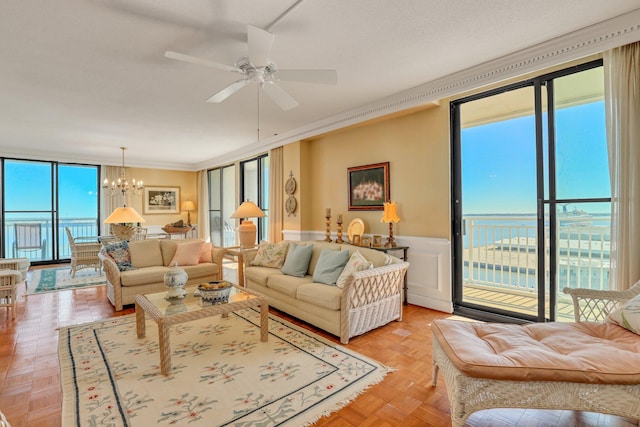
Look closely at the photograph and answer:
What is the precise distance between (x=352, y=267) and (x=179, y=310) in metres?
1.61

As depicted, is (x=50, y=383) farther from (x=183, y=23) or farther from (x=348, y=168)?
(x=348, y=168)

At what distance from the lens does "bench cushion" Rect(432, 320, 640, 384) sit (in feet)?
4.96

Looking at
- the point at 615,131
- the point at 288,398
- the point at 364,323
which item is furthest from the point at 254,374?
the point at 615,131

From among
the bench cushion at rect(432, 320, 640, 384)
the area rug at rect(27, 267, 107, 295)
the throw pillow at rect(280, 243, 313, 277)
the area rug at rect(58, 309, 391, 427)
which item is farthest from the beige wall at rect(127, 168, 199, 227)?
the bench cushion at rect(432, 320, 640, 384)

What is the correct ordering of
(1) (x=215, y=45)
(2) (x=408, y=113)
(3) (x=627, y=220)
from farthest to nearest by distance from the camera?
(2) (x=408, y=113)
(1) (x=215, y=45)
(3) (x=627, y=220)

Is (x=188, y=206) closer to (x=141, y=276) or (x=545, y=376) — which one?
(x=141, y=276)

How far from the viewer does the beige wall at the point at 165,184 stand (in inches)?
344

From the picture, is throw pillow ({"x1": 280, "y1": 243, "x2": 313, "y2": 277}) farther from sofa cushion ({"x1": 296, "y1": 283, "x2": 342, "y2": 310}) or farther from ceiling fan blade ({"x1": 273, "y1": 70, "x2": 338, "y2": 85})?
ceiling fan blade ({"x1": 273, "y1": 70, "x2": 338, "y2": 85})

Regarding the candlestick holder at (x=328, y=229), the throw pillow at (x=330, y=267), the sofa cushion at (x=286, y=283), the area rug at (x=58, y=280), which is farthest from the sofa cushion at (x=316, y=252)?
the area rug at (x=58, y=280)

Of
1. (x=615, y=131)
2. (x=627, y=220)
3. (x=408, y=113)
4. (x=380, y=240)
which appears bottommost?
(x=380, y=240)

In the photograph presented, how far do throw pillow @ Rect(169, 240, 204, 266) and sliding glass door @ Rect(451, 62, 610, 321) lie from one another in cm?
367

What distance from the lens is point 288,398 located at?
2.07 metres

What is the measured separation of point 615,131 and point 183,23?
356 centimetres

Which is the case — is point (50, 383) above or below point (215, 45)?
below
